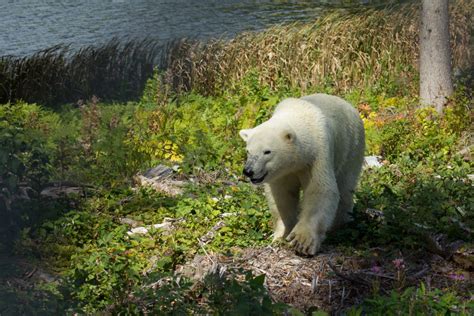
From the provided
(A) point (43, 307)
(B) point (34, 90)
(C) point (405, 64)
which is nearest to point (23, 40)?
(B) point (34, 90)

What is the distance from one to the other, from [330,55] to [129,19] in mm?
9167

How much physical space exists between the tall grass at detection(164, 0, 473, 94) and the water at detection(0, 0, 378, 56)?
13.2 feet

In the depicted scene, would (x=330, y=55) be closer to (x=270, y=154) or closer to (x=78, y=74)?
(x=78, y=74)

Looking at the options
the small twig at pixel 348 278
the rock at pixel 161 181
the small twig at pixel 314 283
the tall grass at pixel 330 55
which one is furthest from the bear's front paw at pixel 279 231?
the tall grass at pixel 330 55

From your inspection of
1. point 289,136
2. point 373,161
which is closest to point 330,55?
point 373,161

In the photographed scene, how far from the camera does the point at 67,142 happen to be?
820cm

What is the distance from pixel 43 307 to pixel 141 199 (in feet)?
10.2

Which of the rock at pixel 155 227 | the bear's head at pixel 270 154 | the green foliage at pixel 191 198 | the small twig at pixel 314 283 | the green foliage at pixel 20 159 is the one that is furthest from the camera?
the rock at pixel 155 227

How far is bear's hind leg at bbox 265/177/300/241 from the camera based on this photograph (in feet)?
18.9

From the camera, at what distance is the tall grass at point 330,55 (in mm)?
11492

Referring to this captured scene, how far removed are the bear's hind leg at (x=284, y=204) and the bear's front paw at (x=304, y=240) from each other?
0.95ft

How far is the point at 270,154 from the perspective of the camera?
5.32m

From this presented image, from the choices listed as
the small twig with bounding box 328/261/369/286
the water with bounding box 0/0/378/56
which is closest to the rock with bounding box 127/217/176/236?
the small twig with bounding box 328/261/369/286

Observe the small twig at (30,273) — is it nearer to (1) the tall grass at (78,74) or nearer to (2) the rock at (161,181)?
(2) the rock at (161,181)
